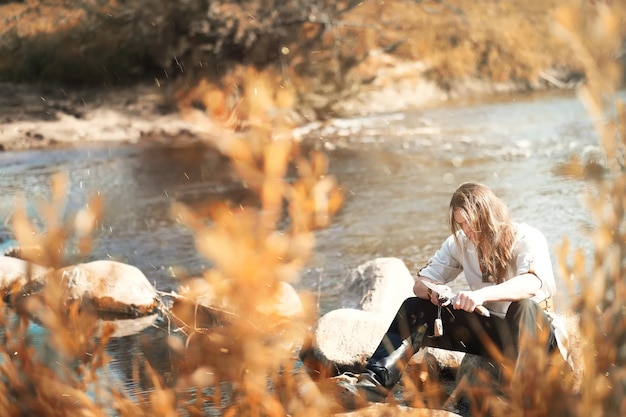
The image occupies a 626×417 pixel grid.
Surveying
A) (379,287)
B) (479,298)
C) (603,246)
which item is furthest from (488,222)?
(379,287)

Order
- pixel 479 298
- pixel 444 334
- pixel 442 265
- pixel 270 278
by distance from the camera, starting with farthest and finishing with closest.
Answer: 1. pixel 442 265
2. pixel 444 334
3. pixel 479 298
4. pixel 270 278

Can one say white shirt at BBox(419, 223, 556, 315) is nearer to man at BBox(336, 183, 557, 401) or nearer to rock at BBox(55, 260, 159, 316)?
man at BBox(336, 183, 557, 401)

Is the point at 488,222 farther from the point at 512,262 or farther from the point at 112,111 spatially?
the point at 112,111

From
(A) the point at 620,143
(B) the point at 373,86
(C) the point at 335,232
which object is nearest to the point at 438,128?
(B) the point at 373,86

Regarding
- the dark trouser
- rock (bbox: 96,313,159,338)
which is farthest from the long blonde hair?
rock (bbox: 96,313,159,338)

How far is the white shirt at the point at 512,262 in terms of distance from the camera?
388cm

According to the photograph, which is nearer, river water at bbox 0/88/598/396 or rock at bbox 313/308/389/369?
rock at bbox 313/308/389/369

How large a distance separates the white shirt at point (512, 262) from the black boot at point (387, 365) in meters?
0.32

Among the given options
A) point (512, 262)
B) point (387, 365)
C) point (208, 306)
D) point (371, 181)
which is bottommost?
point (371, 181)

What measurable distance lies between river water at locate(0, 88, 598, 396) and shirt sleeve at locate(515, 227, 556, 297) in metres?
1.22

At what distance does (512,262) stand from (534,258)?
143 millimetres

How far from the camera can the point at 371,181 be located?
464 inches

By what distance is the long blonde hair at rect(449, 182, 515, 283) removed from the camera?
3.90m

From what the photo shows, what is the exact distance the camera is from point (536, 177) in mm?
11141
